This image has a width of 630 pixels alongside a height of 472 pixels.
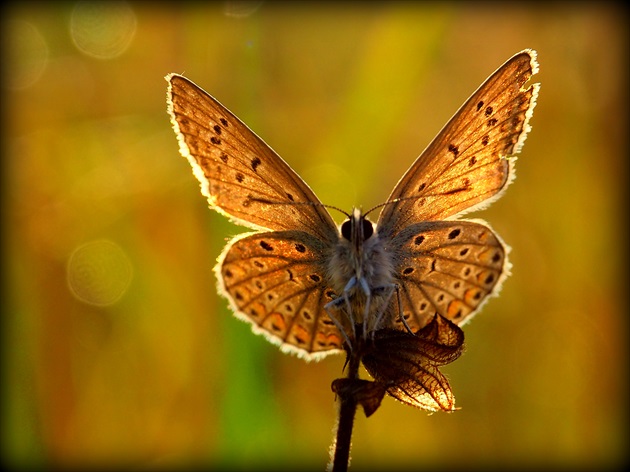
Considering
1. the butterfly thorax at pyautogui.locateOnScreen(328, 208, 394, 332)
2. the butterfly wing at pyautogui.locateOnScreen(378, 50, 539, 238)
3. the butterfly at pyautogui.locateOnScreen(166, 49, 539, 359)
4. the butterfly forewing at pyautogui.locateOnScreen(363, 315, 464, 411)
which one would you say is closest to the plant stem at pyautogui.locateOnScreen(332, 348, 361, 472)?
the butterfly forewing at pyautogui.locateOnScreen(363, 315, 464, 411)

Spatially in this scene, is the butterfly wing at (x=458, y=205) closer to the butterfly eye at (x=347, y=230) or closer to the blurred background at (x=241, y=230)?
the butterfly eye at (x=347, y=230)

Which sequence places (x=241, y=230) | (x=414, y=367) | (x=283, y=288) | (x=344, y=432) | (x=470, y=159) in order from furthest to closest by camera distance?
1. (x=241, y=230)
2. (x=283, y=288)
3. (x=470, y=159)
4. (x=414, y=367)
5. (x=344, y=432)

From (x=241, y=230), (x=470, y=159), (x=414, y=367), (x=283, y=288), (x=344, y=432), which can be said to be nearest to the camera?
(x=344, y=432)

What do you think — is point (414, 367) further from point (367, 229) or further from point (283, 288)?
point (283, 288)

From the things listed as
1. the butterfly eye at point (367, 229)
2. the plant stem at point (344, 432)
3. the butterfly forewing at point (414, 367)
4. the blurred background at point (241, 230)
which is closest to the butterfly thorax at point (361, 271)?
the butterfly eye at point (367, 229)

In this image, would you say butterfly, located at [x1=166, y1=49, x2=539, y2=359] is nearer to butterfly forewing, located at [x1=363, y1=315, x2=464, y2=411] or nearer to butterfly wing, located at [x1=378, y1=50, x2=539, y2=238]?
butterfly wing, located at [x1=378, y1=50, x2=539, y2=238]

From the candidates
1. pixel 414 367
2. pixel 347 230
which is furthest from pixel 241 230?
pixel 414 367

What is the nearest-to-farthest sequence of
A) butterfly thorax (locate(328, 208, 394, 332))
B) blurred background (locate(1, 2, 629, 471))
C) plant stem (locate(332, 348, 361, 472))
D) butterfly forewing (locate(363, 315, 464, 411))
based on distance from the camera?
plant stem (locate(332, 348, 361, 472)) → butterfly forewing (locate(363, 315, 464, 411)) → butterfly thorax (locate(328, 208, 394, 332)) → blurred background (locate(1, 2, 629, 471))
